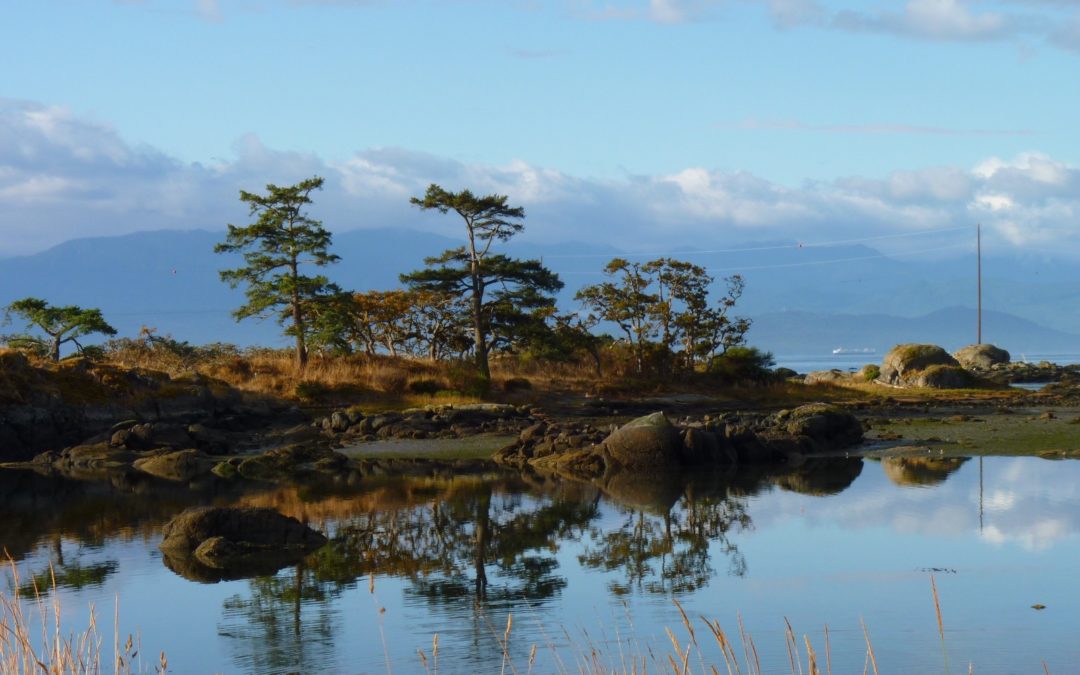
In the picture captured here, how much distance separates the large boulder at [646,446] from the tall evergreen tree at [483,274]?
18.7 metres

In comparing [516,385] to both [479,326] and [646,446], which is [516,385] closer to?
[479,326]

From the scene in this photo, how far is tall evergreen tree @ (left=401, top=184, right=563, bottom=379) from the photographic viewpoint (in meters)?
48.6

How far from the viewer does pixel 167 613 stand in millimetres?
15055

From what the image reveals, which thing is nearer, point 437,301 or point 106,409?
point 106,409

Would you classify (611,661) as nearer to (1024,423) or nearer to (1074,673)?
(1074,673)

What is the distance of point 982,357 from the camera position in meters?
80.8

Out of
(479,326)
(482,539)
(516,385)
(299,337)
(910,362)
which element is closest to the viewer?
(482,539)

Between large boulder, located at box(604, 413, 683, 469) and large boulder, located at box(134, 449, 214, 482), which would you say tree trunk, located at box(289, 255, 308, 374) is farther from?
large boulder, located at box(604, 413, 683, 469)

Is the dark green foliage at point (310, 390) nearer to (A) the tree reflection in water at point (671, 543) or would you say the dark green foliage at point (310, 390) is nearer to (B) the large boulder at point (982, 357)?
(A) the tree reflection in water at point (671, 543)

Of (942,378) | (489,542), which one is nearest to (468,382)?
(942,378)

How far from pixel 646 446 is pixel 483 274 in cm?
2096

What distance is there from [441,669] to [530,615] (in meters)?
2.51

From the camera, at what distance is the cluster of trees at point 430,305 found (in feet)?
157

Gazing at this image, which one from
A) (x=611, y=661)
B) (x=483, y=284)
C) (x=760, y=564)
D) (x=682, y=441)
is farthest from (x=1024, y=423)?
(x=611, y=661)
